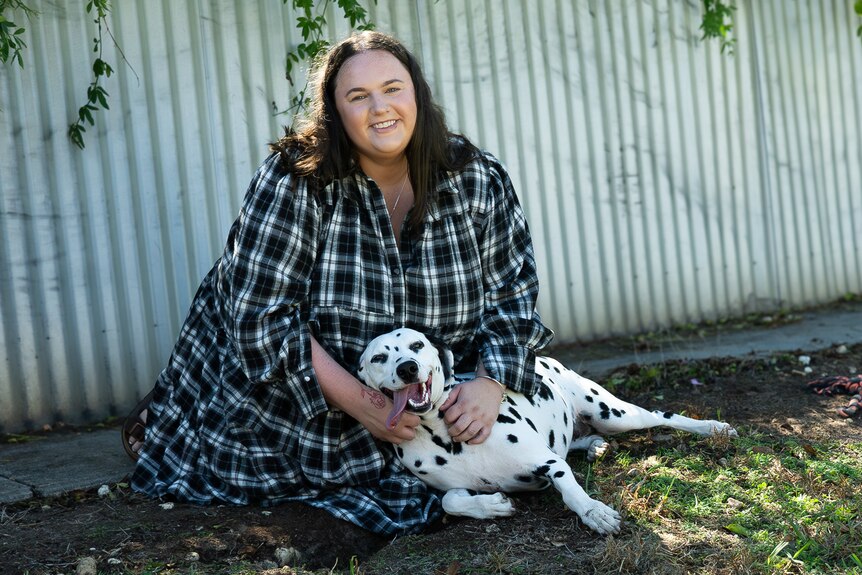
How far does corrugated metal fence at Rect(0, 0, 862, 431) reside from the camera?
573 centimetres

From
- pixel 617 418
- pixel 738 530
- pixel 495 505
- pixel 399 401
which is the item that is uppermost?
pixel 399 401

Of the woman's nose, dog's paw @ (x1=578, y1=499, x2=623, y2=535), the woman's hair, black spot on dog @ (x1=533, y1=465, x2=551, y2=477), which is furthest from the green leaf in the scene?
the woman's nose

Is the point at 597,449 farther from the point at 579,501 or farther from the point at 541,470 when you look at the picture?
the point at 579,501

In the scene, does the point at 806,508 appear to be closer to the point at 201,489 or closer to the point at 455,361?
the point at 455,361

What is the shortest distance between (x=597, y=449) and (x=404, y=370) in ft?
3.94

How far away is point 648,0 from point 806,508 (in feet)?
15.6

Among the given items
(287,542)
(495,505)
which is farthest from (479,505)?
(287,542)

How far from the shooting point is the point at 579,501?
3740mm

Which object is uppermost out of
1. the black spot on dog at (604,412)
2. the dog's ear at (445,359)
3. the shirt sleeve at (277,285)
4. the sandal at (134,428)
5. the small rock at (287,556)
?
the shirt sleeve at (277,285)

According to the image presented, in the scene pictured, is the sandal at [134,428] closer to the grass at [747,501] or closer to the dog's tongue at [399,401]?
the dog's tongue at [399,401]

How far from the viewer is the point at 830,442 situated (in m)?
4.59

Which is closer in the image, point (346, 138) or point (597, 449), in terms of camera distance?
point (346, 138)

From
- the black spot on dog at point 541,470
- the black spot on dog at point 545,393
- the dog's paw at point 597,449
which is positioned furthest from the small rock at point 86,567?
the dog's paw at point 597,449

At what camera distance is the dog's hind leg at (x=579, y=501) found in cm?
362
